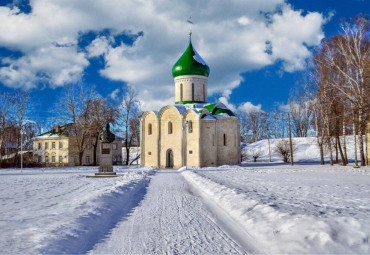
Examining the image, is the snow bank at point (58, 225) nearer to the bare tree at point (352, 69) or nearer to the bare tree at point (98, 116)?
the bare tree at point (352, 69)

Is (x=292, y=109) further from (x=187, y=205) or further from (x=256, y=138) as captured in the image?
(x=187, y=205)

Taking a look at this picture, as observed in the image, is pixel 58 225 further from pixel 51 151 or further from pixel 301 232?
pixel 51 151

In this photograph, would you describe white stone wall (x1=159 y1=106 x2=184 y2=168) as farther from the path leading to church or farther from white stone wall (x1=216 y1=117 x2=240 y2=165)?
the path leading to church

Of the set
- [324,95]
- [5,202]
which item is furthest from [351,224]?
[324,95]

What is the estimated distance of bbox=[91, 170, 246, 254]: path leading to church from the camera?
14.1 feet

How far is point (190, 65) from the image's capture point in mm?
31906

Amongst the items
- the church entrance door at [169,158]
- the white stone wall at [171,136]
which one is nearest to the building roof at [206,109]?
the white stone wall at [171,136]

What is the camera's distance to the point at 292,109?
50.2 metres

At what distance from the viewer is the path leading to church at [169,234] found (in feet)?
14.1

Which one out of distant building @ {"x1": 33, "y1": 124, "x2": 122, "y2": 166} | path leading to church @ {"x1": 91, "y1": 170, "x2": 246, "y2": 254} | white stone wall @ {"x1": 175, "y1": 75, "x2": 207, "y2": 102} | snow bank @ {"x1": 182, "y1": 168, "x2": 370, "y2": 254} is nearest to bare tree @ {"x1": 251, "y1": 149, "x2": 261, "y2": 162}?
white stone wall @ {"x1": 175, "y1": 75, "x2": 207, "y2": 102}

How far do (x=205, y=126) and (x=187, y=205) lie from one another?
22.2m

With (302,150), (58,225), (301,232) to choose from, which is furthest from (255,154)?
(58,225)

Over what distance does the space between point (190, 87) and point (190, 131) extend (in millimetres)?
5026

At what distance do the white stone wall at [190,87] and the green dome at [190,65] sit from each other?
414 mm
